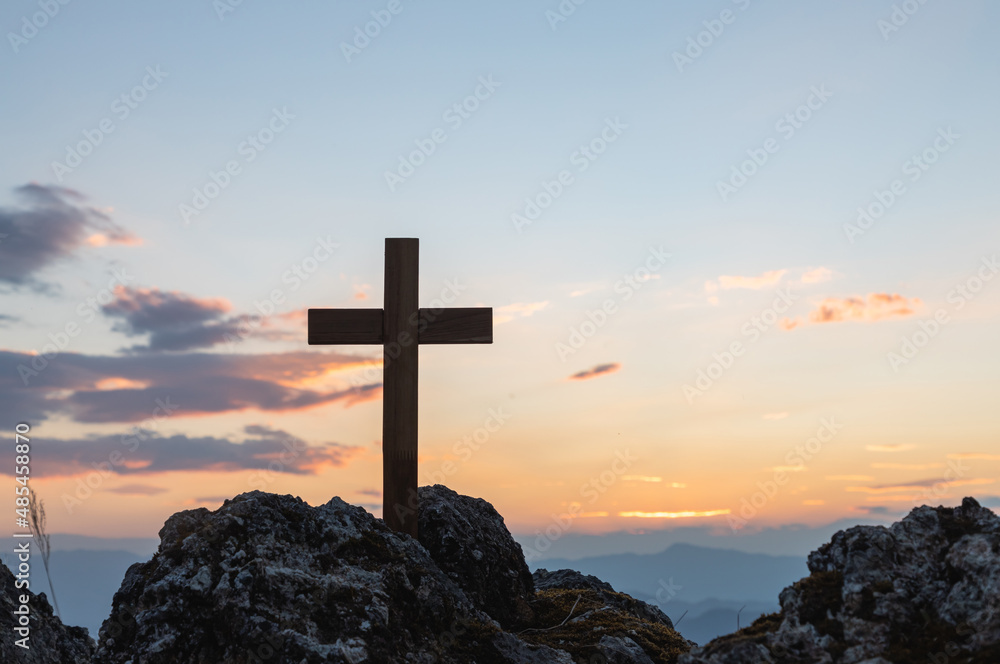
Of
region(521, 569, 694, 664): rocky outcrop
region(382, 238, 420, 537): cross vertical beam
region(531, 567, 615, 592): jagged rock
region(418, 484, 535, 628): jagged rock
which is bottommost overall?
region(521, 569, 694, 664): rocky outcrop

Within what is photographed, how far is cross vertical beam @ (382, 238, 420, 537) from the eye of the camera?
33.4 feet

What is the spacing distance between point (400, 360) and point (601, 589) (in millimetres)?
4553

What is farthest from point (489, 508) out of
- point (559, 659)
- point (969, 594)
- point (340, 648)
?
point (969, 594)

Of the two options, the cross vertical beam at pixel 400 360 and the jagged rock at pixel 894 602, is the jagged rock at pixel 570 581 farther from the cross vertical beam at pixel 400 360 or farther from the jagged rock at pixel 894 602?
the jagged rock at pixel 894 602

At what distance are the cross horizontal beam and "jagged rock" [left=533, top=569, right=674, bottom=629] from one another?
158 inches

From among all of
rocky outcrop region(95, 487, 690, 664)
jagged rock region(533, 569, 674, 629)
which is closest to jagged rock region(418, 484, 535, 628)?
rocky outcrop region(95, 487, 690, 664)

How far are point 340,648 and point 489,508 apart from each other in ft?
13.1

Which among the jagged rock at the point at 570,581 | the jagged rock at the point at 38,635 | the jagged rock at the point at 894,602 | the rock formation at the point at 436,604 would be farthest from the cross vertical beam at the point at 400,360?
the jagged rock at the point at 894,602

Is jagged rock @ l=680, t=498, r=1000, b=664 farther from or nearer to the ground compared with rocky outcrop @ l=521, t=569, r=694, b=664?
farther from the ground

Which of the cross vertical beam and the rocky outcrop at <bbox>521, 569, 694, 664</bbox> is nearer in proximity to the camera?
the rocky outcrop at <bbox>521, 569, 694, 664</bbox>

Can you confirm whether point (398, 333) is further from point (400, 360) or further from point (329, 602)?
point (329, 602)

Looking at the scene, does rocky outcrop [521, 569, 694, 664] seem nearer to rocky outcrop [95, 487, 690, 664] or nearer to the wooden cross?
rocky outcrop [95, 487, 690, 664]

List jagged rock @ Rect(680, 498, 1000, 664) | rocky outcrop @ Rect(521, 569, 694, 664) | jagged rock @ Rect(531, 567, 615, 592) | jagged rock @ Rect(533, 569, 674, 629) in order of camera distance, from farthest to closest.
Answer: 1. jagged rock @ Rect(531, 567, 615, 592)
2. jagged rock @ Rect(533, 569, 674, 629)
3. rocky outcrop @ Rect(521, 569, 694, 664)
4. jagged rock @ Rect(680, 498, 1000, 664)

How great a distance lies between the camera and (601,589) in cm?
1145
